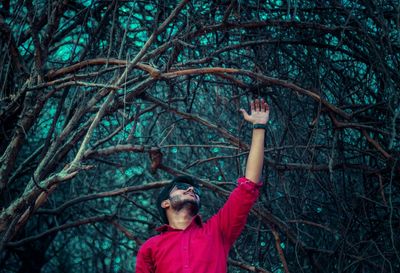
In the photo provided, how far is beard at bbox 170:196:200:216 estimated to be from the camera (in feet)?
13.9

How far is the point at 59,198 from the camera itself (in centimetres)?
945

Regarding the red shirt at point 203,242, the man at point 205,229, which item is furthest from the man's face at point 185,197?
the red shirt at point 203,242

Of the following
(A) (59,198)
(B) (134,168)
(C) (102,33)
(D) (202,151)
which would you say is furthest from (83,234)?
(C) (102,33)

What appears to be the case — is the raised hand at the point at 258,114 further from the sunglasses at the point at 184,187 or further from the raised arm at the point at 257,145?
the sunglasses at the point at 184,187

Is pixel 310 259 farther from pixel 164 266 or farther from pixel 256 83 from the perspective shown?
pixel 164 266

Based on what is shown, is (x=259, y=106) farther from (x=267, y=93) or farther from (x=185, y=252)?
(x=267, y=93)

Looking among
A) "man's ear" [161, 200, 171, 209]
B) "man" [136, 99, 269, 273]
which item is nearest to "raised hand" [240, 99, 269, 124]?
A: "man" [136, 99, 269, 273]

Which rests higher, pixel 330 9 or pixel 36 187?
pixel 330 9

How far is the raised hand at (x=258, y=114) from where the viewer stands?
385 cm

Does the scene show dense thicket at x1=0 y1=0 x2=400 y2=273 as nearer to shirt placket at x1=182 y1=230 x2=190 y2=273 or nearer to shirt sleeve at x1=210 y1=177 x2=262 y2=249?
shirt placket at x1=182 y1=230 x2=190 y2=273

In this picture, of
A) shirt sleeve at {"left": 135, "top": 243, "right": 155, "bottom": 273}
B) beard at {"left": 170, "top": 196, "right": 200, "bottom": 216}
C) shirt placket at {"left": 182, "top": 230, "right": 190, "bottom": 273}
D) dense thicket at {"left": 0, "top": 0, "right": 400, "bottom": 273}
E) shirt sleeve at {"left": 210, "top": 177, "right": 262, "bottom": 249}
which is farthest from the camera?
dense thicket at {"left": 0, "top": 0, "right": 400, "bottom": 273}

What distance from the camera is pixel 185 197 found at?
430cm

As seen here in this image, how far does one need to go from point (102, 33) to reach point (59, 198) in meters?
4.12

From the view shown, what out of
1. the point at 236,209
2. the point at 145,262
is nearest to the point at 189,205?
the point at 145,262
